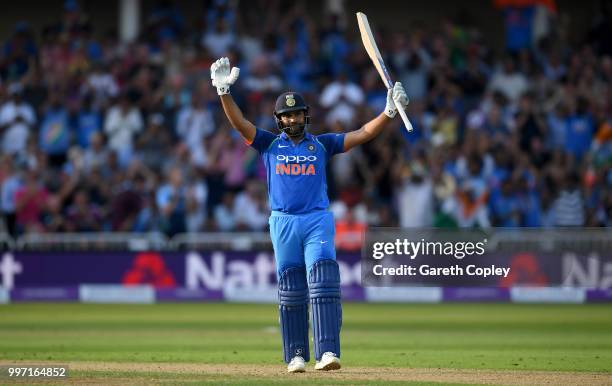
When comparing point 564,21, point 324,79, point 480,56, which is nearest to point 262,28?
point 324,79

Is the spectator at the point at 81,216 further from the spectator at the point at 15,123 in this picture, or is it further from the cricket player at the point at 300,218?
the cricket player at the point at 300,218

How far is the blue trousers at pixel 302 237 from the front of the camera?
31.1 feet

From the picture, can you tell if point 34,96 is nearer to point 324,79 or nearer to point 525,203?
point 324,79

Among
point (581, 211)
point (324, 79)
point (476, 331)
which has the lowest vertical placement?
point (476, 331)

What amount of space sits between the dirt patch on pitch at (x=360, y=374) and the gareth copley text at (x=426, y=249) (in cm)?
96

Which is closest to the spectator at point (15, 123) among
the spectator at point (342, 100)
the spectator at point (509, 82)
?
the spectator at point (342, 100)

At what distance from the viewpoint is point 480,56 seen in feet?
74.2

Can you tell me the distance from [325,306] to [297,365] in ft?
1.79

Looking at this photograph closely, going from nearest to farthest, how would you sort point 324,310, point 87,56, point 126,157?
1. point 324,310
2. point 126,157
3. point 87,56

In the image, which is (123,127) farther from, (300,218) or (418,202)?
(300,218)

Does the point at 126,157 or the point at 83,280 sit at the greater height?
the point at 126,157

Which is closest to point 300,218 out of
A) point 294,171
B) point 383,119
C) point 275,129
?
point 294,171

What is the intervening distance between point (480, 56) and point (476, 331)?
870 cm

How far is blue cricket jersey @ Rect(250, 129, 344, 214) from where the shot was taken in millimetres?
9555
